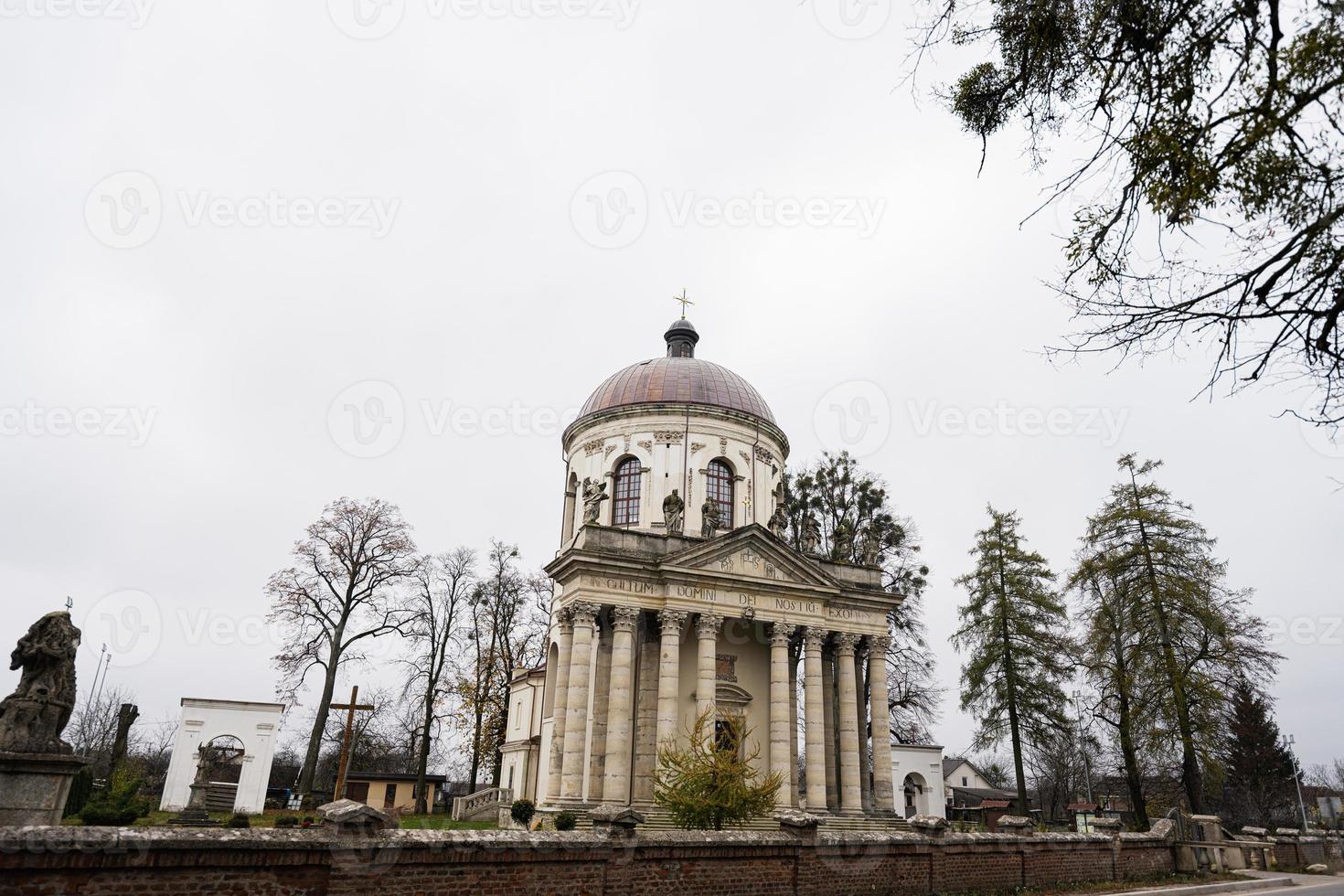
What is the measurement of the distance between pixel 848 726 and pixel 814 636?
10.2 feet

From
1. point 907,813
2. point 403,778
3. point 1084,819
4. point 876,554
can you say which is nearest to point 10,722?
point 876,554

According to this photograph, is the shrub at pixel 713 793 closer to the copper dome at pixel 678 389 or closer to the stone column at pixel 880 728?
the stone column at pixel 880 728

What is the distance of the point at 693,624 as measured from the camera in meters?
25.5

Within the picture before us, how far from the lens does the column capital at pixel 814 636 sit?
26.0 m

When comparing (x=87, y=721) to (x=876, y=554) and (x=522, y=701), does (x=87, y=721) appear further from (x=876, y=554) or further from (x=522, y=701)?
(x=876, y=554)

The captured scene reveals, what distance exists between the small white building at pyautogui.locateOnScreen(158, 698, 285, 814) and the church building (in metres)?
→ 10.0

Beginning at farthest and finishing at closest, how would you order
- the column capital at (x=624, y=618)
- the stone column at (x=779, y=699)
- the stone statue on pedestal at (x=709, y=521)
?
the stone statue on pedestal at (x=709, y=521), the stone column at (x=779, y=699), the column capital at (x=624, y=618)

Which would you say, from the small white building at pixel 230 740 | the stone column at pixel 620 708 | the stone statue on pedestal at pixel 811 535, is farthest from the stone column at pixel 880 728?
the small white building at pixel 230 740

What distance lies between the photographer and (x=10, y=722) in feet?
33.3

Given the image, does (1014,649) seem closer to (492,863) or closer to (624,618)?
(624,618)

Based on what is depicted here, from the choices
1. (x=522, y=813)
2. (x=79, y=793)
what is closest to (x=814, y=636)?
(x=522, y=813)

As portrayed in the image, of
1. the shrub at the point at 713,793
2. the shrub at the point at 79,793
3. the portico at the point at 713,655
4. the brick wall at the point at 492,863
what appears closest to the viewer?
the brick wall at the point at 492,863

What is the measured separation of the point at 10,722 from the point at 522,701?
26170 mm

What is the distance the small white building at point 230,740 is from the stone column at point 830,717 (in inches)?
836
